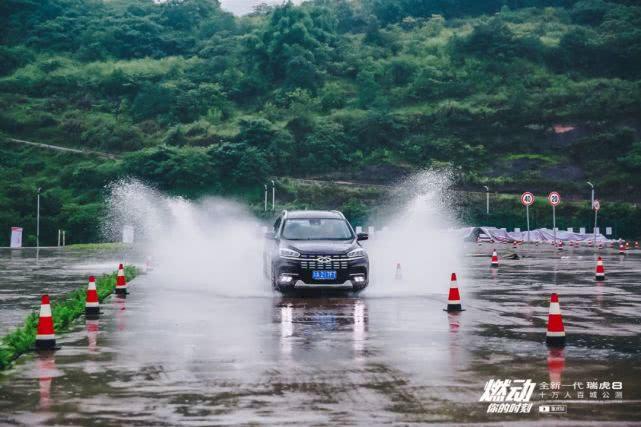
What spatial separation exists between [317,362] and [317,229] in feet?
40.8

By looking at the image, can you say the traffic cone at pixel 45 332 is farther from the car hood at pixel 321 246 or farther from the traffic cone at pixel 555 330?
the car hood at pixel 321 246

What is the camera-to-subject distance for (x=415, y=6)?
477 feet

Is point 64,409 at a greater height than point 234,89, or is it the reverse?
point 234,89

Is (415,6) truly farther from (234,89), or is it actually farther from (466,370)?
(466,370)

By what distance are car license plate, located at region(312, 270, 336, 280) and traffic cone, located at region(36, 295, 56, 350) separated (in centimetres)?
968

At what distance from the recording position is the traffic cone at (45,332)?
1312cm

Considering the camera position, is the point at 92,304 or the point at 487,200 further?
the point at 487,200

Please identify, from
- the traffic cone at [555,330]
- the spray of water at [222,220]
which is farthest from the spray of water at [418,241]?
the traffic cone at [555,330]

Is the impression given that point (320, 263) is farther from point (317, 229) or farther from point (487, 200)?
point (487, 200)

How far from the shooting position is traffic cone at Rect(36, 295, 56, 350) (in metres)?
13.1

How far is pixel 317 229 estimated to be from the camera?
24.6 meters

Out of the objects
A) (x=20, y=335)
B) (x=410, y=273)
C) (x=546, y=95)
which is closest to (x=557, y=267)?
(x=410, y=273)

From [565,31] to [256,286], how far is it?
106163mm

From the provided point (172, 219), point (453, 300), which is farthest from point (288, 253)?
point (172, 219)
